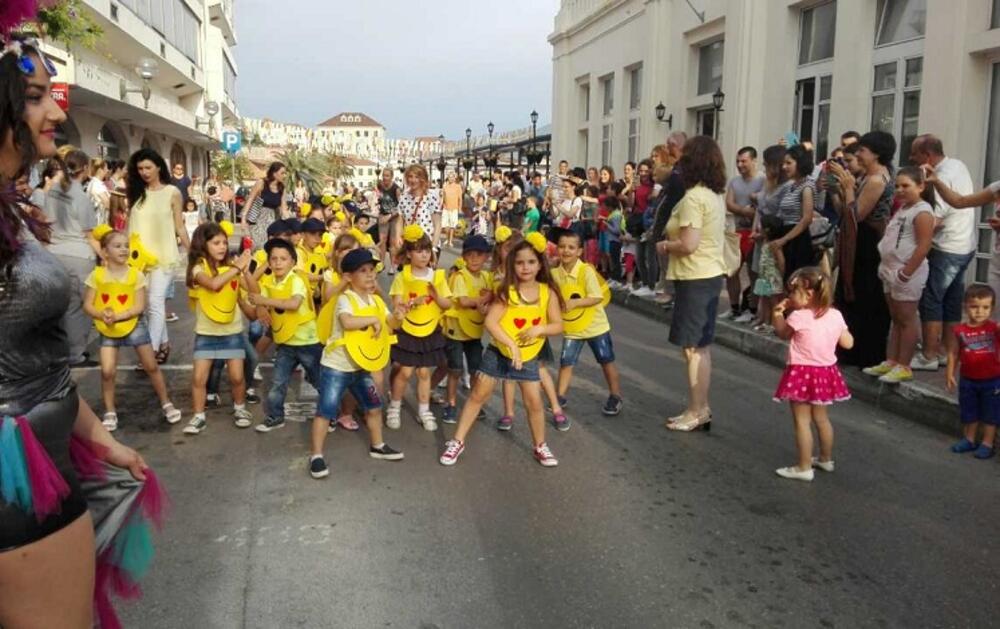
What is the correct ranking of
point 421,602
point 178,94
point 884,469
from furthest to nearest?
point 178,94 → point 884,469 → point 421,602

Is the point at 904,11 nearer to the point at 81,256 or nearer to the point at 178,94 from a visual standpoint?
the point at 81,256

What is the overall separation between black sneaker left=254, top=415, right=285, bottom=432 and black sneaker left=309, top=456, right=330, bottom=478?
103 centimetres

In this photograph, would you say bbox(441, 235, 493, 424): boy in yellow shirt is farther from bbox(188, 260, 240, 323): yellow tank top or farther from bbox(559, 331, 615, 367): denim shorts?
bbox(188, 260, 240, 323): yellow tank top

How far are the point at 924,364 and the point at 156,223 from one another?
6.60 meters

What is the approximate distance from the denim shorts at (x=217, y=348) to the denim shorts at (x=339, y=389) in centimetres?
108

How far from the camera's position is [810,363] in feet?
16.2

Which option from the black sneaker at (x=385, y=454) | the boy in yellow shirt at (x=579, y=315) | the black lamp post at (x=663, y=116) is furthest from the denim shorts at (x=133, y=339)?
the black lamp post at (x=663, y=116)

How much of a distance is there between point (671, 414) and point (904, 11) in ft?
30.2

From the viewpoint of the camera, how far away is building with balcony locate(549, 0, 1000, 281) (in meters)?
10.6

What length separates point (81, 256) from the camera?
286 inches

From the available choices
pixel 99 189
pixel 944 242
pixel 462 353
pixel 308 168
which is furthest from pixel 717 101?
pixel 308 168

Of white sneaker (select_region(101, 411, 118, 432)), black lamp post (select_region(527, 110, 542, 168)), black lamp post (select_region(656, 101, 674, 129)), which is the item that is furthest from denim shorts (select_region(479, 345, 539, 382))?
black lamp post (select_region(527, 110, 542, 168))

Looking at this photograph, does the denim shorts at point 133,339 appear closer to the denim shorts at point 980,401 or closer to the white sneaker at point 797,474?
the white sneaker at point 797,474

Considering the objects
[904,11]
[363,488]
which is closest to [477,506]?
[363,488]
